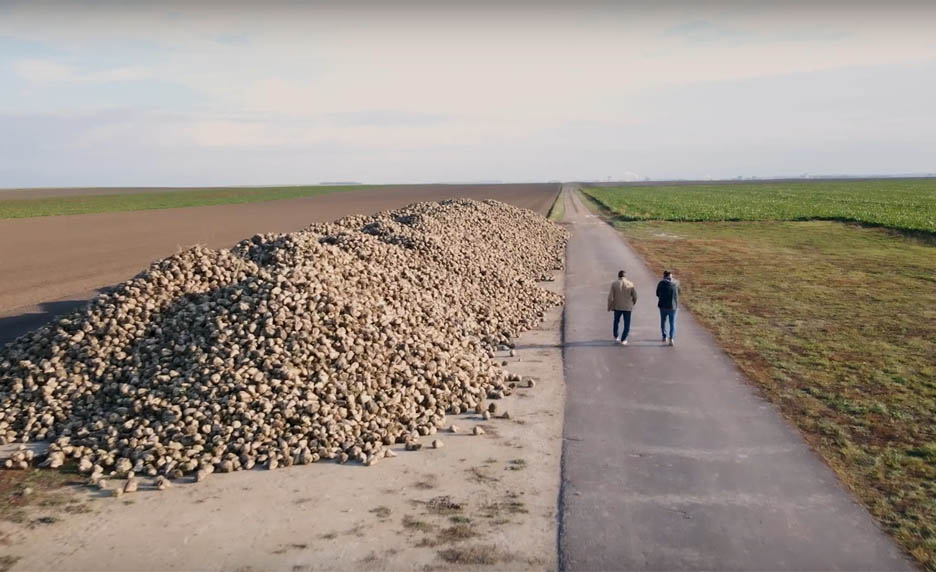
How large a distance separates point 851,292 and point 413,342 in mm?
17121

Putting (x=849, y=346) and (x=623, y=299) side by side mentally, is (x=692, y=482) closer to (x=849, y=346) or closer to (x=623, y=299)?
(x=623, y=299)

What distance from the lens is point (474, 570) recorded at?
23.6ft

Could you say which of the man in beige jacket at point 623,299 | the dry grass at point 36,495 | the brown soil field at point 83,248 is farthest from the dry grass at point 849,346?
the brown soil field at point 83,248

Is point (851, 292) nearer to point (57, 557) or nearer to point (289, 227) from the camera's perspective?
point (57, 557)

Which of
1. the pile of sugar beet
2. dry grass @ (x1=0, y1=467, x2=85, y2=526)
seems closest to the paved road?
the pile of sugar beet

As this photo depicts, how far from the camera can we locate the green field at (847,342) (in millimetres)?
9211

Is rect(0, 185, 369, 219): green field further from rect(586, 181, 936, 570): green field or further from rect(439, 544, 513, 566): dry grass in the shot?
rect(439, 544, 513, 566): dry grass

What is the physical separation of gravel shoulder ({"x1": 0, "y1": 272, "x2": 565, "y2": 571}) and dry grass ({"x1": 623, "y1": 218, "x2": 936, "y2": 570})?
14.3 ft

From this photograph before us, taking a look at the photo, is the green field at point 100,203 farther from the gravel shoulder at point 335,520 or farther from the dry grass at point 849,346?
the gravel shoulder at point 335,520

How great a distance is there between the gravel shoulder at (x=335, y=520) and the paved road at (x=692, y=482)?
1.73ft

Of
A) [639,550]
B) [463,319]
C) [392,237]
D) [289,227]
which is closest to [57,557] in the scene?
[639,550]

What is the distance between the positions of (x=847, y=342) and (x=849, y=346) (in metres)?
0.39

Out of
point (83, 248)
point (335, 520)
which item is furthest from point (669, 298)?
point (83, 248)

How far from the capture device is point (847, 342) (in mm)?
16266
